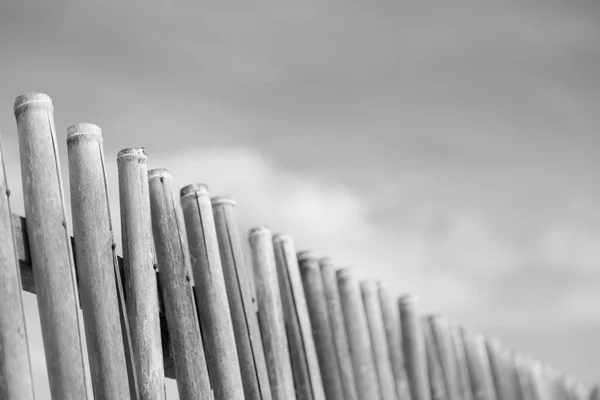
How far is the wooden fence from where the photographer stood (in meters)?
2.18

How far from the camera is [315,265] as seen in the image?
12.2 ft

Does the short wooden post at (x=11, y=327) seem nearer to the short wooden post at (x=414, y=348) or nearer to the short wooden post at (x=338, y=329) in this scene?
the short wooden post at (x=338, y=329)

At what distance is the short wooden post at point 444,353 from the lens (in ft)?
15.8

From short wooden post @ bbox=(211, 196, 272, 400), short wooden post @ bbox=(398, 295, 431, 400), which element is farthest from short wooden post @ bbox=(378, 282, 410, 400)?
short wooden post @ bbox=(211, 196, 272, 400)

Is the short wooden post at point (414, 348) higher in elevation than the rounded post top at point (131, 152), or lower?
lower

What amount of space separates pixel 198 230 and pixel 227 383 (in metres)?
0.49

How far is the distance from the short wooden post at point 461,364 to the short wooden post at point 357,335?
115cm

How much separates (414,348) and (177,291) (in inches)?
83.7

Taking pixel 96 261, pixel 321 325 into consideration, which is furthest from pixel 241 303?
pixel 96 261

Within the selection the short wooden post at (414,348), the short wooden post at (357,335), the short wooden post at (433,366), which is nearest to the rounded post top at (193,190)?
the short wooden post at (357,335)

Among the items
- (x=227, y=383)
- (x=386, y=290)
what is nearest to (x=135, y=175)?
(x=227, y=383)

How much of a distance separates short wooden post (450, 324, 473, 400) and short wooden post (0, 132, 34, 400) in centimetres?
334

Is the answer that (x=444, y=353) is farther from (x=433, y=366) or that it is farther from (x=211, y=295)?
(x=211, y=295)

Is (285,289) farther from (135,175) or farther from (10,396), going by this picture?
(10,396)
